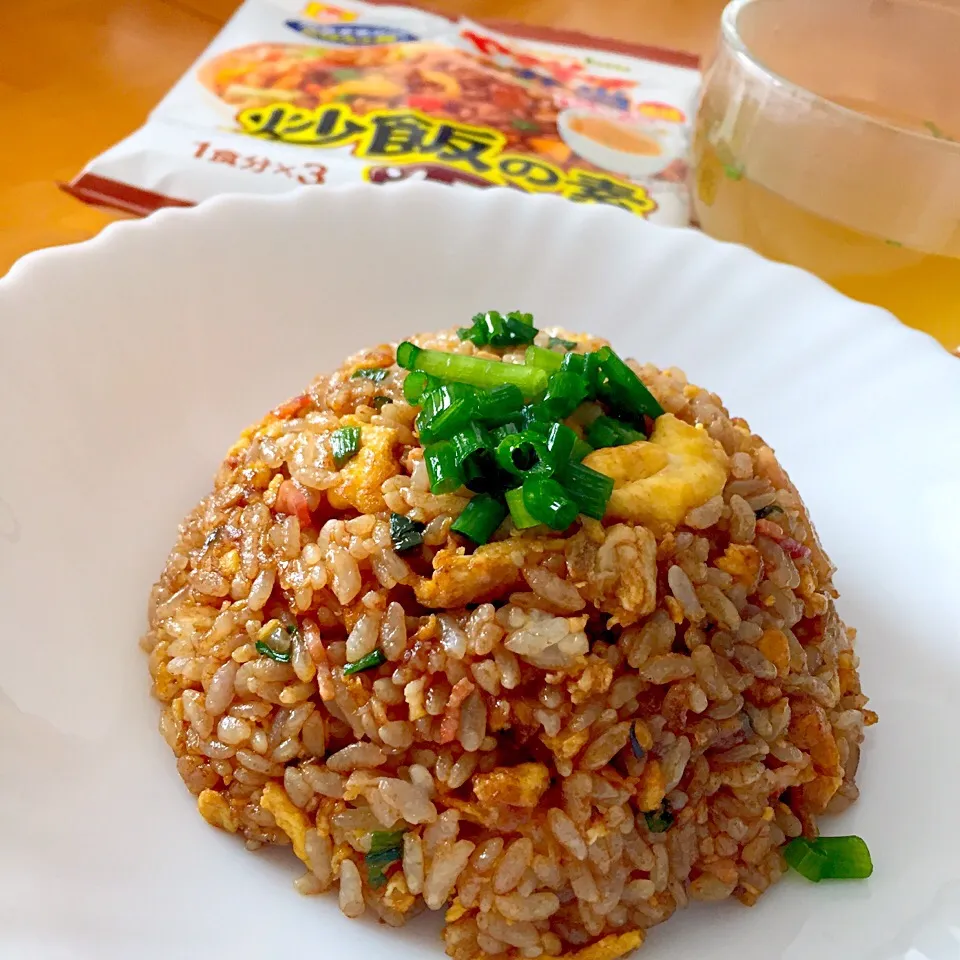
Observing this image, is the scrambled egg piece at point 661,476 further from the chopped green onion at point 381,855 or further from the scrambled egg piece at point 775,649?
the chopped green onion at point 381,855

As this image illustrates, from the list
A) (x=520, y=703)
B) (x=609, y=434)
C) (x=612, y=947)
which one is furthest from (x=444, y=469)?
(x=612, y=947)

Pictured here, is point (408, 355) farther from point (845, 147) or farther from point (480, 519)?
point (845, 147)

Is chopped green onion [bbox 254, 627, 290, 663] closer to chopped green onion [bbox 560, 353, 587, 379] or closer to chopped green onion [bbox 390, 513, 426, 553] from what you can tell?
chopped green onion [bbox 390, 513, 426, 553]

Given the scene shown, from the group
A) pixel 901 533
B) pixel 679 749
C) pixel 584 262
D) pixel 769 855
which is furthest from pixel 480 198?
pixel 769 855

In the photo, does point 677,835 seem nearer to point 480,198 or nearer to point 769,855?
point 769,855

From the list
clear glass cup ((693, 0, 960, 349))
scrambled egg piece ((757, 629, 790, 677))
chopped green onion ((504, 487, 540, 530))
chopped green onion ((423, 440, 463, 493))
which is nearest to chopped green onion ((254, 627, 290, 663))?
chopped green onion ((423, 440, 463, 493))

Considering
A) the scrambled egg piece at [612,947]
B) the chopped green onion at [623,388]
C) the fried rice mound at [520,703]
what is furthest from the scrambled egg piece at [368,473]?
the scrambled egg piece at [612,947]
